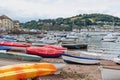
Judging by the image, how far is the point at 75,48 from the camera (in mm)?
49969

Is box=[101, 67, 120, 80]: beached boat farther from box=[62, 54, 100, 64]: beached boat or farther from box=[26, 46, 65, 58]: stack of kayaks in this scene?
box=[26, 46, 65, 58]: stack of kayaks

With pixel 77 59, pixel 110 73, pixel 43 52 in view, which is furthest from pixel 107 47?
pixel 110 73

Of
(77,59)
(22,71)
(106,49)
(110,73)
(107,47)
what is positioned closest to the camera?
(22,71)

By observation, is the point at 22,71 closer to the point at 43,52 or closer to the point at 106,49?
the point at 43,52

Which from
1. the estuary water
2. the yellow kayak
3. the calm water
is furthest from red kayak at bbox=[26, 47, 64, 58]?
the calm water

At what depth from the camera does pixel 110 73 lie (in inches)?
608

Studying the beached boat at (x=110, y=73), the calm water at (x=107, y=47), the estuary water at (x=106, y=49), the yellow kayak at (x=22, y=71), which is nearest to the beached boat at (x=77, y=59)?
the estuary water at (x=106, y=49)

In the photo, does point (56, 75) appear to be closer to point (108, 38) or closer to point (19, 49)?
point (19, 49)

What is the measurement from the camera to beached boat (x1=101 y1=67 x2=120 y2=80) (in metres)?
15.3

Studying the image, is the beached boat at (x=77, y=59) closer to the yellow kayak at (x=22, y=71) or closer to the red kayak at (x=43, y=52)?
the red kayak at (x=43, y=52)

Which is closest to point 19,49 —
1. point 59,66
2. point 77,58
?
point 77,58

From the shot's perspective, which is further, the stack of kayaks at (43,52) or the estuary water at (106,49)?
the estuary water at (106,49)

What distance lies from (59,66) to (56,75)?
0.62 meters

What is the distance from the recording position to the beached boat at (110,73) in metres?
15.3
